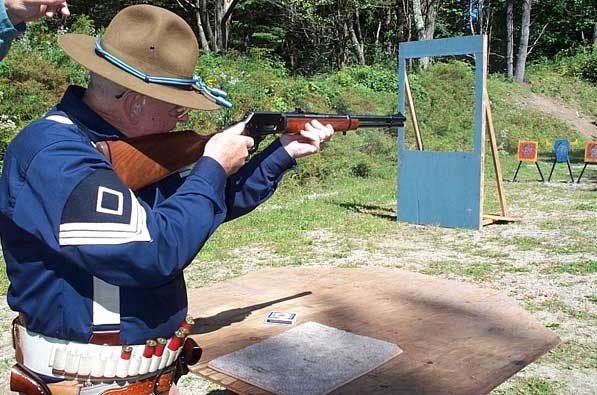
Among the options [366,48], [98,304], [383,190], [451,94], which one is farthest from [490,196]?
[366,48]

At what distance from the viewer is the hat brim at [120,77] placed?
145 centimetres

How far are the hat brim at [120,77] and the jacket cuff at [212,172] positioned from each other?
0.48ft

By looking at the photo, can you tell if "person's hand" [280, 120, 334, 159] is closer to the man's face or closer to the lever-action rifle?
the lever-action rifle

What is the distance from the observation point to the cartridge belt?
1533 mm

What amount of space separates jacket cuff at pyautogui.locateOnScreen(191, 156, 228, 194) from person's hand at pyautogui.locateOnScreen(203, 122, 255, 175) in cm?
3

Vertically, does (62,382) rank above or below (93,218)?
below

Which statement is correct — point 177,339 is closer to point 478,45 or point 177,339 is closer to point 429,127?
point 478,45

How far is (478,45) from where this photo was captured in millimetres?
7492

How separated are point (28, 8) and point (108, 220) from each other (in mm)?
682

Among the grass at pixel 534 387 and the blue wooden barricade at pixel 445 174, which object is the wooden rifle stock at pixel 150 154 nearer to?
the grass at pixel 534 387

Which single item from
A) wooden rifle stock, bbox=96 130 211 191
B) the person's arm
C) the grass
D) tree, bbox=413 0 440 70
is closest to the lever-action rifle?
wooden rifle stock, bbox=96 130 211 191

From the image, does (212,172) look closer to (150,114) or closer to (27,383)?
(150,114)

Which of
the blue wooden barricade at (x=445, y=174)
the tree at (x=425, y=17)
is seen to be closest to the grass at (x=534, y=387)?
the blue wooden barricade at (x=445, y=174)

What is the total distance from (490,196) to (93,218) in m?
10.5
